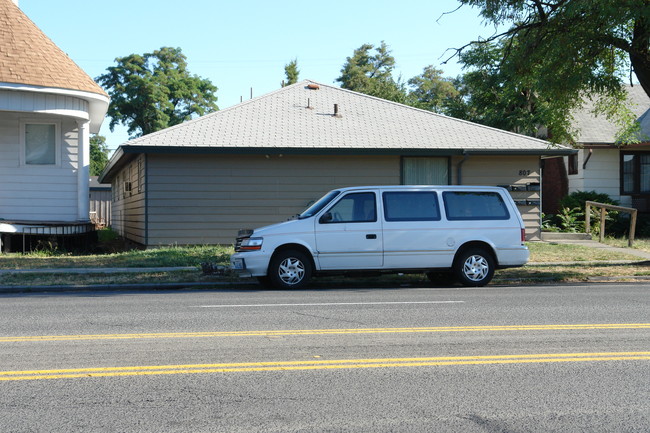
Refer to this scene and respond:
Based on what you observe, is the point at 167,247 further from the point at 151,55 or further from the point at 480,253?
the point at 151,55

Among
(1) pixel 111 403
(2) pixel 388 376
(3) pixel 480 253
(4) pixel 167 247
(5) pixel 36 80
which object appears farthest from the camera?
(4) pixel 167 247

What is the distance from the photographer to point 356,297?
1122 cm

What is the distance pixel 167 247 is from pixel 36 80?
17.9 ft

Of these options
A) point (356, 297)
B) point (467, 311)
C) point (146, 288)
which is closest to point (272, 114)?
point (146, 288)

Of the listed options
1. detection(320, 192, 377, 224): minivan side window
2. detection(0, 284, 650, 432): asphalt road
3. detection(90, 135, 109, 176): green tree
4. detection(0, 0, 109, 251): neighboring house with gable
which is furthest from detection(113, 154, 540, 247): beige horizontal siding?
detection(90, 135, 109, 176): green tree

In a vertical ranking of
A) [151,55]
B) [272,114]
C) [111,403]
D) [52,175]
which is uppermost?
[151,55]

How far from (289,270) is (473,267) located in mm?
3454

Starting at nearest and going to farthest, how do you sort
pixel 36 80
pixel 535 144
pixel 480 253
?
pixel 480 253 → pixel 36 80 → pixel 535 144

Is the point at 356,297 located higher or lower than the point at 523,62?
lower

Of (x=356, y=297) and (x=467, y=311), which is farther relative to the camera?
(x=356, y=297)

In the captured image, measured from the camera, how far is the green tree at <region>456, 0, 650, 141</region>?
1481cm

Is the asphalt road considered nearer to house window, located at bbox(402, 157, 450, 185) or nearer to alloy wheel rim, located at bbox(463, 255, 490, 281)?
alloy wheel rim, located at bbox(463, 255, 490, 281)

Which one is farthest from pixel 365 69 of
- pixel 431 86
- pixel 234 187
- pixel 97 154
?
pixel 234 187

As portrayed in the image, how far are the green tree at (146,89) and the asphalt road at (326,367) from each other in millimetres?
52796
